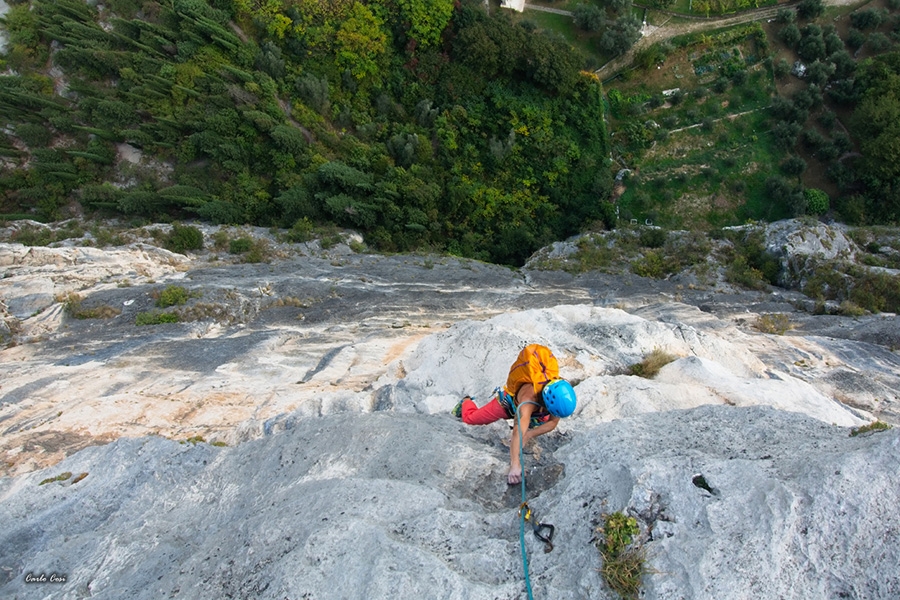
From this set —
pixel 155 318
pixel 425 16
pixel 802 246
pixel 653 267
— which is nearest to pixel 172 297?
pixel 155 318

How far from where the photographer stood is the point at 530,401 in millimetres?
7250

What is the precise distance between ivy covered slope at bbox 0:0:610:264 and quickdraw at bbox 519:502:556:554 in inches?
919

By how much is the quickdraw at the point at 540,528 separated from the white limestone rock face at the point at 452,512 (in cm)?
9

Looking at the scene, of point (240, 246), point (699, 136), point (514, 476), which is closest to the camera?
point (514, 476)

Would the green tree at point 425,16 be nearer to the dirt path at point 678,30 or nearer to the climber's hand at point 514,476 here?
the dirt path at point 678,30

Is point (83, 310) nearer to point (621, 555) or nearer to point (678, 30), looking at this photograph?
point (621, 555)

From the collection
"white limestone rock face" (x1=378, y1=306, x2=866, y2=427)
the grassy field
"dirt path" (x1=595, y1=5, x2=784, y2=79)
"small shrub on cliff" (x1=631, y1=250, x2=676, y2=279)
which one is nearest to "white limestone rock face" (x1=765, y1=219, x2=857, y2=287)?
"small shrub on cliff" (x1=631, y1=250, x2=676, y2=279)

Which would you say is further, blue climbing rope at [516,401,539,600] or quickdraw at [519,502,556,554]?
quickdraw at [519,502,556,554]

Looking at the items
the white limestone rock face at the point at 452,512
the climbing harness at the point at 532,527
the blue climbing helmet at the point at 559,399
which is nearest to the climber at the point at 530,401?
the blue climbing helmet at the point at 559,399

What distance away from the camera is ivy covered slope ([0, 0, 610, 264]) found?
2752 cm

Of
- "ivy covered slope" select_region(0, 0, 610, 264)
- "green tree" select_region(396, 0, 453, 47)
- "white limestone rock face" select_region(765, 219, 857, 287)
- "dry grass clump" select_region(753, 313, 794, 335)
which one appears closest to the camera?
"dry grass clump" select_region(753, 313, 794, 335)

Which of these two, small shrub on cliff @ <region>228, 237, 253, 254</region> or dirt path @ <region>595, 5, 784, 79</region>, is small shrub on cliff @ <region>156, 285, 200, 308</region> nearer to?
small shrub on cliff @ <region>228, 237, 253, 254</region>

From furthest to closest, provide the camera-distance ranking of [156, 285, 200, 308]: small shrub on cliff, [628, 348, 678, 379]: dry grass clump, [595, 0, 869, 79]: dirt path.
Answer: [595, 0, 869, 79]: dirt path
[156, 285, 200, 308]: small shrub on cliff
[628, 348, 678, 379]: dry grass clump

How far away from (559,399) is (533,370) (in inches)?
27.5
